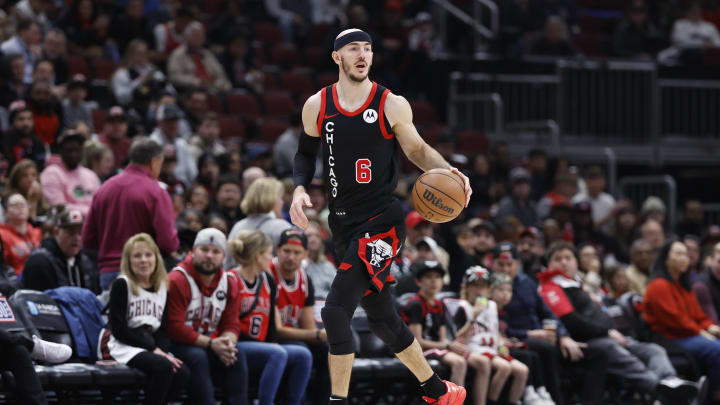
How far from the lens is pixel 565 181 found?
48.3 ft

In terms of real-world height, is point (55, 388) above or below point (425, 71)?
below

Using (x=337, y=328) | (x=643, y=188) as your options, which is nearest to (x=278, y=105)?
(x=643, y=188)

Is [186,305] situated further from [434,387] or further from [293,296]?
[434,387]

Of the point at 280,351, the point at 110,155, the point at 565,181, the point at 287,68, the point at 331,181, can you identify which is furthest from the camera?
the point at 287,68

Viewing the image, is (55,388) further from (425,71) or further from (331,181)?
(425,71)

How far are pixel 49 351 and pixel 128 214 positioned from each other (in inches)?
50.7

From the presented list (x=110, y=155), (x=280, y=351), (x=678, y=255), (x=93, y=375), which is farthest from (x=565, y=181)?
(x=93, y=375)

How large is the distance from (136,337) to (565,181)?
27.0ft

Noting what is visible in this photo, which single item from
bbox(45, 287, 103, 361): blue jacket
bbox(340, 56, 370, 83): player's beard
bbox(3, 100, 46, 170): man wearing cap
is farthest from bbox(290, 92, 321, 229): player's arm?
bbox(3, 100, 46, 170): man wearing cap

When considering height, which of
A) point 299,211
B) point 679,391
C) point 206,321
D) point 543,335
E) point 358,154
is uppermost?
point 358,154

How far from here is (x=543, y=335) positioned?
33.3 ft

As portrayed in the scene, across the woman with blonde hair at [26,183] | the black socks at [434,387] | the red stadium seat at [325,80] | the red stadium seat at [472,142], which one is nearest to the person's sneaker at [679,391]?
the black socks at [434,387]

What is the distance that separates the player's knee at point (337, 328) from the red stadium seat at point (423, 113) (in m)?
10.4

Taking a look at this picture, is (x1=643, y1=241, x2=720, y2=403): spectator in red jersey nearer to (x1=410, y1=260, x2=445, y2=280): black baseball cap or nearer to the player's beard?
(x1=410, y1=260, x2=445, y2=280): black baseball cap
